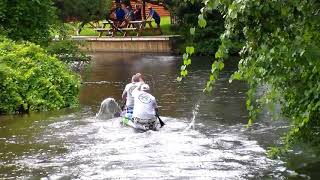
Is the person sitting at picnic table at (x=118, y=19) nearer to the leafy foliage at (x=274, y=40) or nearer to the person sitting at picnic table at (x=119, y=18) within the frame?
the person sitting at picnic table at (x=119, y=18)

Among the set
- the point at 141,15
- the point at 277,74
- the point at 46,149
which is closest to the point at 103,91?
the point at 46,149

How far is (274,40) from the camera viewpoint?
5867mm

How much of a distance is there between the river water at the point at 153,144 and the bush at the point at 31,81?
0.49 meters

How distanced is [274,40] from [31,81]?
13.3 m

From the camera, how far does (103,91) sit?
2322cm

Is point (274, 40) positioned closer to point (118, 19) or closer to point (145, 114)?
point (145, 114)

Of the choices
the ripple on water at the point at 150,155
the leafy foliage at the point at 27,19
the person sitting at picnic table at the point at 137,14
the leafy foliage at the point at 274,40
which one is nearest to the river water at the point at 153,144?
the ripple on water at the point at 150,155

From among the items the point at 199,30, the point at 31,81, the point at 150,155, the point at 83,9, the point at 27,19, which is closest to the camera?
the point at 150,155

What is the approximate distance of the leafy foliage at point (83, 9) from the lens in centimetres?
4309

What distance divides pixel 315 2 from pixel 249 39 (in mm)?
704

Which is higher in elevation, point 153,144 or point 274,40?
point 274,40

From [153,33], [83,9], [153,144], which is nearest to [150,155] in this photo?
[153,144]

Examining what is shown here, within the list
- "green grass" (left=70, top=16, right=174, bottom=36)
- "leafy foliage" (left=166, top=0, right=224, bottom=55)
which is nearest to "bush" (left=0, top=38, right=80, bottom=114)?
"leafy foliage" (left=166, top=0, right=224, bottom=55)

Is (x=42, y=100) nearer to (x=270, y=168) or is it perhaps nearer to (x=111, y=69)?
(x=270, y=168)
